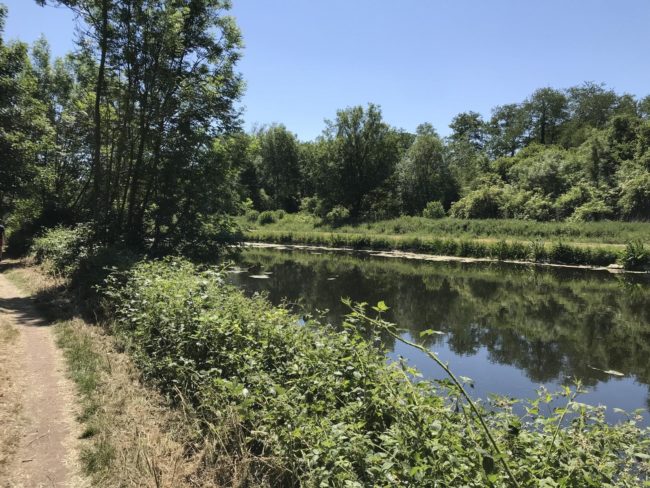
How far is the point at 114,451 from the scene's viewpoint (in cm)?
432

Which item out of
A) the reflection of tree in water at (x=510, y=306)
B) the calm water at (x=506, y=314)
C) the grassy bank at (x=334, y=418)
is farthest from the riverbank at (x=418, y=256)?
the grassy bank at (x=334, y=418)

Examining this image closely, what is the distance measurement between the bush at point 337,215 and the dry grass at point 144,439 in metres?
44.9

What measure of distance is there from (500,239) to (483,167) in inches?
1011

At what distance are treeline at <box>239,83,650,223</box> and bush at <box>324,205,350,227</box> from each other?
12cm

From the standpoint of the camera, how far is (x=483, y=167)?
5728 centimetres

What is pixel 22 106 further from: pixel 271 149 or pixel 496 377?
pixel 271 149

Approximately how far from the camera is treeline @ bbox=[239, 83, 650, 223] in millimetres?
38625

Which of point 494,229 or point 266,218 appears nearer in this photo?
point 494,229

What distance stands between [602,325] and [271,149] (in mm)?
56439

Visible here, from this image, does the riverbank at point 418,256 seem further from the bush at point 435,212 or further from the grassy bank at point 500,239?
the bush at point 435,212

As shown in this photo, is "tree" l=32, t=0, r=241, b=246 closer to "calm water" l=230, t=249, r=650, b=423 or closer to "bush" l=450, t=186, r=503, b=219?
"calm water" l=230, t=249, r=650, b=423

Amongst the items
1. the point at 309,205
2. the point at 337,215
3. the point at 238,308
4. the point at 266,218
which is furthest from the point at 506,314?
the point at 309,205

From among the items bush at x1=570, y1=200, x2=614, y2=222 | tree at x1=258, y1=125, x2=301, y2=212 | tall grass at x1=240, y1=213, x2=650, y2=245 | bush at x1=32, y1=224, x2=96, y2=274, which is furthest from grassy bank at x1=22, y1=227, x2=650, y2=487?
tree at x1=258, y1=125, x2=301, y2=212

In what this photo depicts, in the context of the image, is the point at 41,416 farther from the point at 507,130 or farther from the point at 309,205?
the point at 507,130
